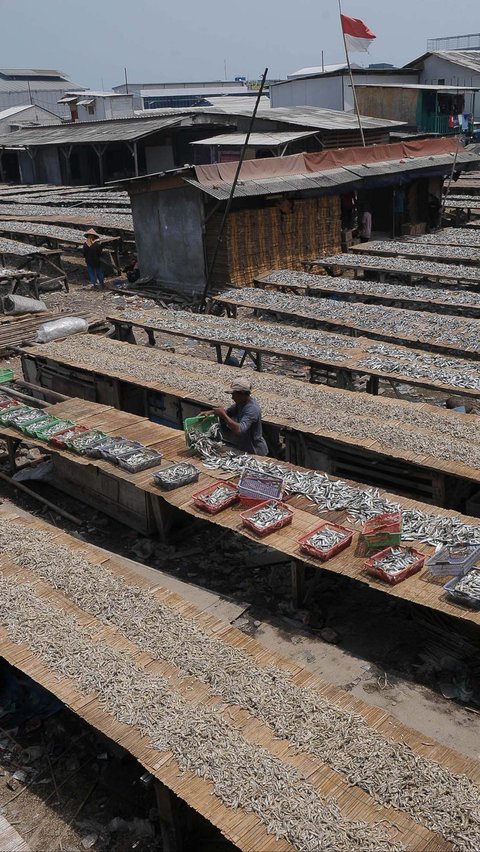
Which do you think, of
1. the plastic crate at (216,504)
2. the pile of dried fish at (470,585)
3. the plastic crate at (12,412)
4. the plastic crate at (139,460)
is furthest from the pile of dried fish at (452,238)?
the pile of dried fish at (470,585)

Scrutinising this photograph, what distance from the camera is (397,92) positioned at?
161 ft

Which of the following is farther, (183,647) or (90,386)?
(90,386)

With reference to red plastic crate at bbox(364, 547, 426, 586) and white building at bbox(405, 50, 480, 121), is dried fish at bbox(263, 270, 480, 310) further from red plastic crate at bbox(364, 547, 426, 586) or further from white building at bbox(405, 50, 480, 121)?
white building at bbox(405, 50, 480, 121)

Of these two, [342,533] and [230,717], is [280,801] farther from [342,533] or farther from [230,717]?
[342,533]

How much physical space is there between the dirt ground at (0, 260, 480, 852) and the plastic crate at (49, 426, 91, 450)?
4.07 ft

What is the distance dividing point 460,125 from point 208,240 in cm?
3472

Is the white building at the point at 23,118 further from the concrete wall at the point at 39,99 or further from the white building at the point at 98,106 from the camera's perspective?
the concrete wall at the point at 39,99

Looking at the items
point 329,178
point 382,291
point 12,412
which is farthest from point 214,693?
point 329,178

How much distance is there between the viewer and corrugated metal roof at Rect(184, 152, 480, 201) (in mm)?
21188

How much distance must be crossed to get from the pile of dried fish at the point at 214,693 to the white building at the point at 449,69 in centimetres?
5505

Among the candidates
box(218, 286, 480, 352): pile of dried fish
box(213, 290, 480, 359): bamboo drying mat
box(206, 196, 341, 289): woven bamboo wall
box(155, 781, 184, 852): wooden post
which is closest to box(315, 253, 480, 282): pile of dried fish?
box(206, 196, 341, 289): woven bamboo wall

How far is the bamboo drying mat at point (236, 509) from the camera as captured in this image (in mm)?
7113

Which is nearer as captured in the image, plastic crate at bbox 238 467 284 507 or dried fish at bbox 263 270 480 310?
plastic crate at bbox 238 467 284 507

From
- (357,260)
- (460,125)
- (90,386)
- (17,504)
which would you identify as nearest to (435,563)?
(17,504)
